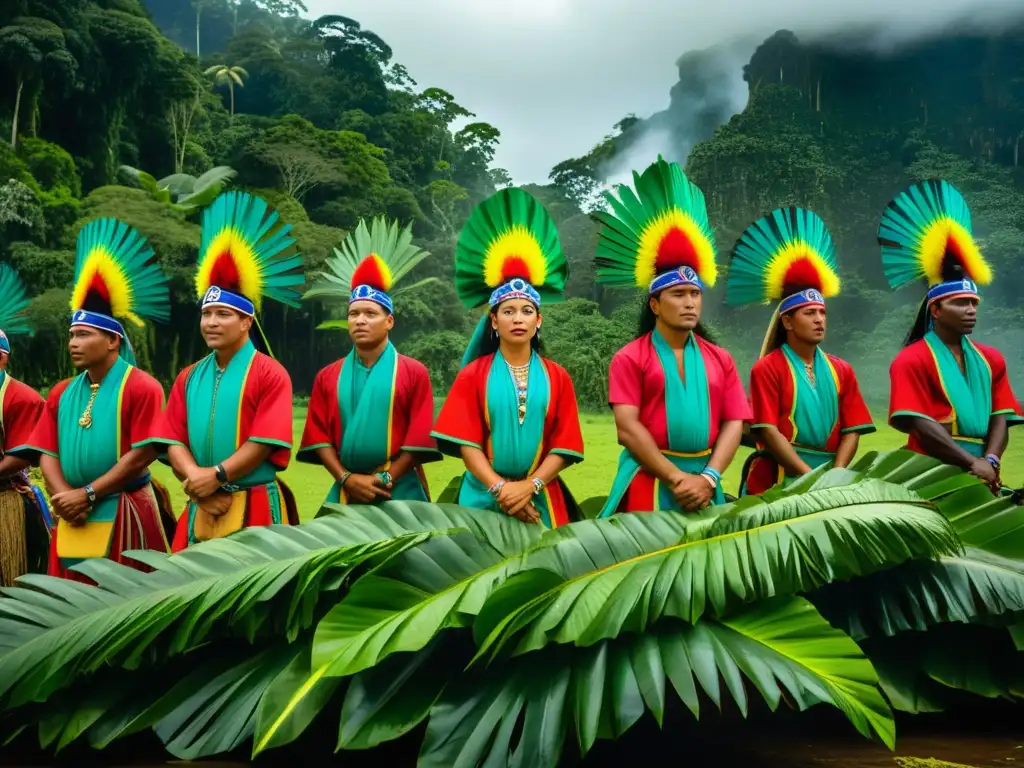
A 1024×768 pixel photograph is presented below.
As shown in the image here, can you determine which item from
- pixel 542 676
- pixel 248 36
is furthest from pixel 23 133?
pixel 542 676

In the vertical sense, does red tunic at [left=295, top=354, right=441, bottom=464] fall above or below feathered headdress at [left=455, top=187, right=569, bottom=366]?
below

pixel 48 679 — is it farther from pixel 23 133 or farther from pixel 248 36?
pixel 248 36

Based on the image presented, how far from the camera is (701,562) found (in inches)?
84.9

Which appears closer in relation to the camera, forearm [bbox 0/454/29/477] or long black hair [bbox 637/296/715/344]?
long black hair [bbox 637/296/715/344]

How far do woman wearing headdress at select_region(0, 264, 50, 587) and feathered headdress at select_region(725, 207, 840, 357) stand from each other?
109 inches

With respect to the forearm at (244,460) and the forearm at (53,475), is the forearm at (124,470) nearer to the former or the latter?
the forearm at (53,475)

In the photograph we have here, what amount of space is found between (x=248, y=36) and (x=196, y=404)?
11.3 metres

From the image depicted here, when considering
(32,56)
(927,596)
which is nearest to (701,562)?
(927,596)

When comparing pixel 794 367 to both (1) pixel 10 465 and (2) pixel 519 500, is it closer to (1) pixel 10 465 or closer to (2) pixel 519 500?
(2) pixel 519 500

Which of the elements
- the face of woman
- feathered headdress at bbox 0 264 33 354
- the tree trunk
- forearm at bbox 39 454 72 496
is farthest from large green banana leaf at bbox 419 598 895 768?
the tree trunk

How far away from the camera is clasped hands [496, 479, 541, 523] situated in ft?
9.41

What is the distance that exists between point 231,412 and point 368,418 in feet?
1.53

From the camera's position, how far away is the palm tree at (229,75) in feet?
43.1

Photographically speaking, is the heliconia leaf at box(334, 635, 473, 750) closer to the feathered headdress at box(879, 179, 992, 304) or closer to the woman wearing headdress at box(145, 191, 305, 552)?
the woman wearing headdress at box(145, 191, 305, 552)
